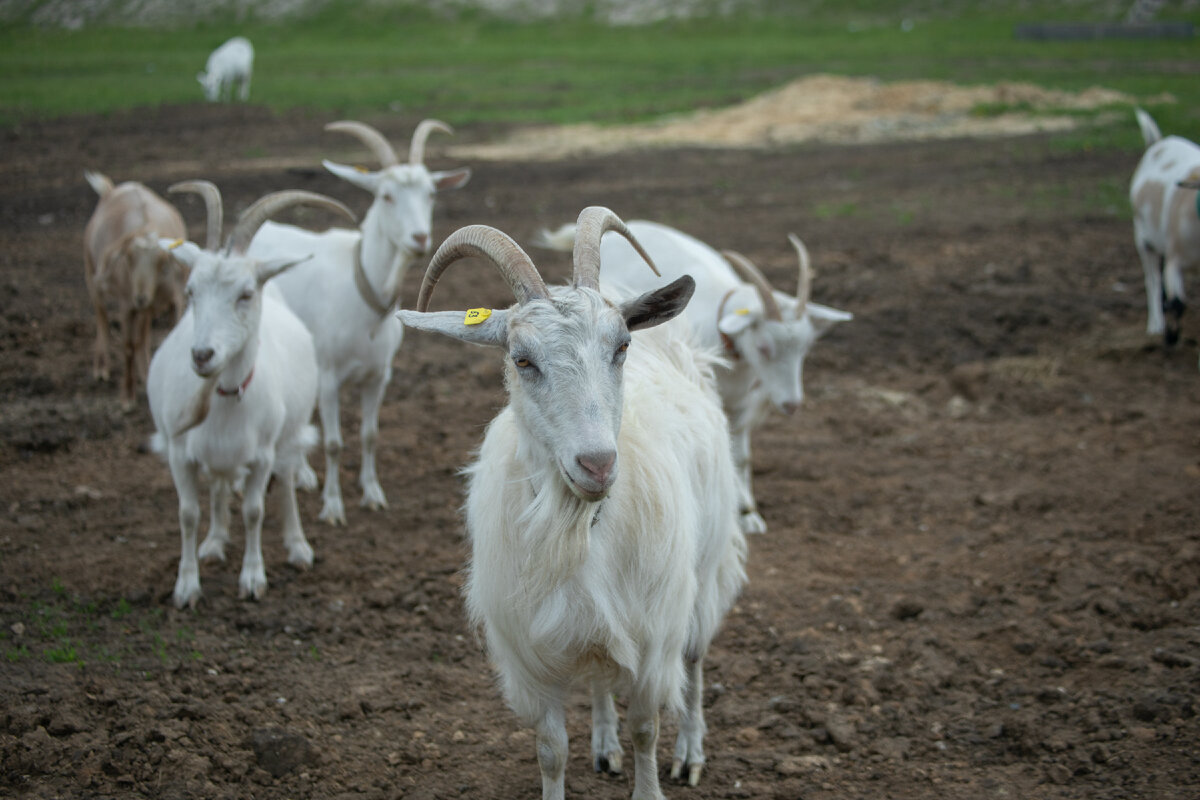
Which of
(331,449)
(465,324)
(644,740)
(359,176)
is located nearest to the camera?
(465,324)

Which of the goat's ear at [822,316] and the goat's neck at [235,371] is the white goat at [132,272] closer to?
the goat's neck at [235,371]

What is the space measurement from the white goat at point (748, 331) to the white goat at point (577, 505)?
2646 millimetres

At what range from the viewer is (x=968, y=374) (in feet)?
30.2

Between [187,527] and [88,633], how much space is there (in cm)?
75

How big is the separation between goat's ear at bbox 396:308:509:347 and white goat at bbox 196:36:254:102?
2550 centimetres

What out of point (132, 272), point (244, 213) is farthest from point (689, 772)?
point (132, 272)

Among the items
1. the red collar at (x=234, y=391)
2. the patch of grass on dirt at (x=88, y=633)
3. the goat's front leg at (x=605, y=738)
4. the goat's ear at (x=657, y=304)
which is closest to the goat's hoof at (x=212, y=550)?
the patch of grass on dirt at (x=88, y=633)

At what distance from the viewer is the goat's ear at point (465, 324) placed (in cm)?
370

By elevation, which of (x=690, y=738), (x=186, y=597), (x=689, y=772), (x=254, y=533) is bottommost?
(x=689, y=772)

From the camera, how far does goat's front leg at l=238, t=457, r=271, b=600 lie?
6.01 meters

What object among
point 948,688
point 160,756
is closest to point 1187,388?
point 948,688

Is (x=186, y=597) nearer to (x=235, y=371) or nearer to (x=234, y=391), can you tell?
(x=234, y=391)

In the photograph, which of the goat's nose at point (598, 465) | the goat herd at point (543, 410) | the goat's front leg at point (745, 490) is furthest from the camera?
the goat's front leg at point (745, 490)

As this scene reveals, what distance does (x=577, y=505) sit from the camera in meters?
3.59
